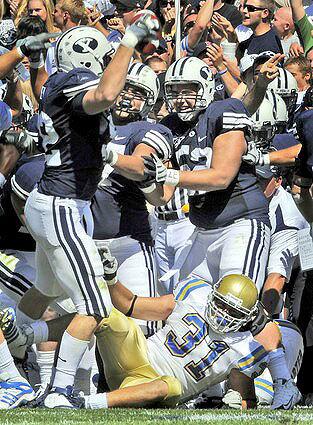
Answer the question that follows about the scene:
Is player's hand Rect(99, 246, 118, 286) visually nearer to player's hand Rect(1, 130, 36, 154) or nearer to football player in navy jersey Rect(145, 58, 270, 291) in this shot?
football player in navy jersey Rect(145, 58, 270, 291)

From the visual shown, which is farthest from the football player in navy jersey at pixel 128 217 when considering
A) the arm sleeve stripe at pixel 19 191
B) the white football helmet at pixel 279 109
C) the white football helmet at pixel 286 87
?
the white football helmet at pixel 286 87

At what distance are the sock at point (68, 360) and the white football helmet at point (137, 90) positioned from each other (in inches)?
74.1

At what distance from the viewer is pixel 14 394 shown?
5879 millimetres

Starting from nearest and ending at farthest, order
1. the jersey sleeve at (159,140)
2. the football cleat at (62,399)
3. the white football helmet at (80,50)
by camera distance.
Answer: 1. the football cleat at (62,399)
2. the white football helmet at (80,50)
3. the jersey sleeve at (159,140)

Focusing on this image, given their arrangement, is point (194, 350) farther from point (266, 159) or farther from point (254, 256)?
point (266, 159)

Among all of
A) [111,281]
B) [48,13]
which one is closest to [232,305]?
[111,281]

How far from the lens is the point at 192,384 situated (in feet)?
19.6

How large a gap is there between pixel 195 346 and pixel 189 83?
2.00 metres

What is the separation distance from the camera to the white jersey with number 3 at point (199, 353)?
5.92 m

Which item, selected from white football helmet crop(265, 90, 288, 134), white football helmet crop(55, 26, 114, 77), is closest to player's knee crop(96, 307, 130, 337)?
white football helmet crop(55, 26, 114, 77)

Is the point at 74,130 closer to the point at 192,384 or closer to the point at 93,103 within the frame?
the point at 93,103

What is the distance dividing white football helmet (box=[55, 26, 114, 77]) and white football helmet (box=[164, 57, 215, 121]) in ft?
3.14

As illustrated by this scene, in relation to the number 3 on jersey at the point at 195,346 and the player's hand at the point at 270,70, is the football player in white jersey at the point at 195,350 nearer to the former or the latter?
the number 3 on jersey at the point at 195,346

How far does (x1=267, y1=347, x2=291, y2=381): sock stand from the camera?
5953mm
